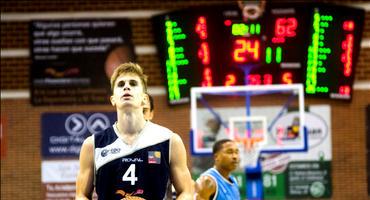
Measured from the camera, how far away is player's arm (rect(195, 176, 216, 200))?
19.4ft

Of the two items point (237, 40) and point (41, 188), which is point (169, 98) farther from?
point (41, 188)

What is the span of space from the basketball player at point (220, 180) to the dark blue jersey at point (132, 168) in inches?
89.9

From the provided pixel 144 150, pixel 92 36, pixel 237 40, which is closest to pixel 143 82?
pixel 144 150

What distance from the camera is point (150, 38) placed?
11.6 m

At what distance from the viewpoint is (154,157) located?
3.63 meters

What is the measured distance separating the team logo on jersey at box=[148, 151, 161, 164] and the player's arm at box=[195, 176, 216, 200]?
232 cm

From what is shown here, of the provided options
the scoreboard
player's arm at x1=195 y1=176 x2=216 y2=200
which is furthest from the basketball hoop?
player's arm at x1=195 y1=176 x2=216 y2=200

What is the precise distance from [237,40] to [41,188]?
3607 millimetres

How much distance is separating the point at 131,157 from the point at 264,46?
7.45 m

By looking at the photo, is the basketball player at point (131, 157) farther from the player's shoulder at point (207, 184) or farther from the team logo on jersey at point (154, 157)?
the player's shoulder at point (207, 184)

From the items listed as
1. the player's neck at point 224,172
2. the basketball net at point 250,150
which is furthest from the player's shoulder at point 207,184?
the basketball net at point 250,150

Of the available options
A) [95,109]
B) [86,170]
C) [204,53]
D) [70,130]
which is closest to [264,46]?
[204,53]

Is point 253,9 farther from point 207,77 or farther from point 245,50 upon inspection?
point 207,77

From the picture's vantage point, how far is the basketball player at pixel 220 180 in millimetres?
5938
